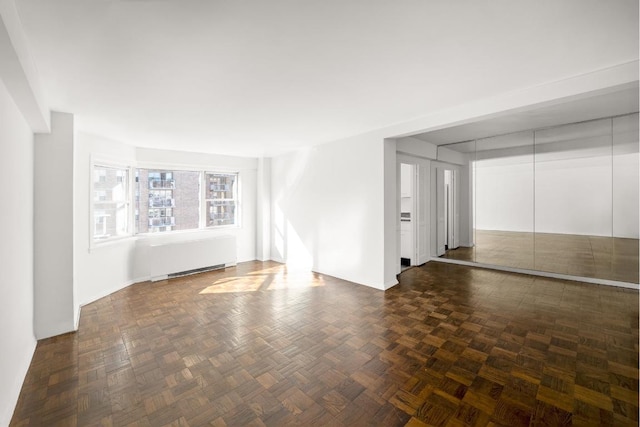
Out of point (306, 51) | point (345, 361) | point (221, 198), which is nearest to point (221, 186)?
point (221, 198)

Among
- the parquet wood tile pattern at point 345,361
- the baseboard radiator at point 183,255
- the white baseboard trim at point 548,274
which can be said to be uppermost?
the baseboard radiator at point 183,255

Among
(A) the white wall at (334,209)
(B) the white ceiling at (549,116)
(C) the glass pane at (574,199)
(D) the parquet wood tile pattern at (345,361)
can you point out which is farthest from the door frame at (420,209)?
(C) the glass pane at (574,199)

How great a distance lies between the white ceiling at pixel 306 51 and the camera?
5.03 ft

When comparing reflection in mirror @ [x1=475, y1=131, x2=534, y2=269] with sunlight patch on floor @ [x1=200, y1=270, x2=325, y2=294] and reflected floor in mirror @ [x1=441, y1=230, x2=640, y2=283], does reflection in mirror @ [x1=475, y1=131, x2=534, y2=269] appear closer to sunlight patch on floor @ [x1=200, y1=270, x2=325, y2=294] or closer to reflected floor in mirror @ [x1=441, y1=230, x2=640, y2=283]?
reflected floor in mirror @ [x1=441, y1=230, x2=640, y2=283]

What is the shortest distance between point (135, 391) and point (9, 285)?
4.10 feet

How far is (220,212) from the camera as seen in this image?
6.15 m

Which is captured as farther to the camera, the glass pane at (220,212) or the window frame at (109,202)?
the glass pane at (220,212)

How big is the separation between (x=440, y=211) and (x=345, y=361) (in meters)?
4.87

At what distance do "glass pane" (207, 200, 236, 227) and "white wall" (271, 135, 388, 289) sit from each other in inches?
40.5

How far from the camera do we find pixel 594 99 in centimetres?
328

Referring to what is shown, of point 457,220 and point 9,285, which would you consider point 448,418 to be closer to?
point 9,285

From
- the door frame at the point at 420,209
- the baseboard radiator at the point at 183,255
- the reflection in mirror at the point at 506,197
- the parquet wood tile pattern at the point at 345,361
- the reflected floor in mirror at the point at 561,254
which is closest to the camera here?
the parquet wood tile pattern at the point at 345,361

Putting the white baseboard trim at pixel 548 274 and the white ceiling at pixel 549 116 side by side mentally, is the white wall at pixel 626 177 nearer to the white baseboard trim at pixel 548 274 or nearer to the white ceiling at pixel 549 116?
the white ceiling at pixel 549 116

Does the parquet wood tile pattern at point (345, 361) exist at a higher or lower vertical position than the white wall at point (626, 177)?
lower
